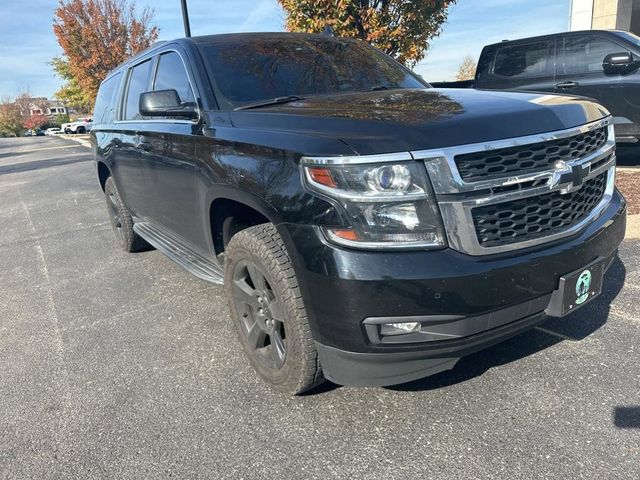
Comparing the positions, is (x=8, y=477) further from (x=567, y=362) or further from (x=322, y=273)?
(x=567, y=362)

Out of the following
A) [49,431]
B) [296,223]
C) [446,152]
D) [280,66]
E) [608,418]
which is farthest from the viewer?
[280,66]

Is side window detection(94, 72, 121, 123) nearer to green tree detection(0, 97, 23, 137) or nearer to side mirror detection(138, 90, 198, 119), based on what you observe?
side mirror detection(138, 90, 198, 119)

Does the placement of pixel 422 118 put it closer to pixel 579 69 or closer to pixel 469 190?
pixel 469 190

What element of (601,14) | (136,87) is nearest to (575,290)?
(136,87)

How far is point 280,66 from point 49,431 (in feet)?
8.21

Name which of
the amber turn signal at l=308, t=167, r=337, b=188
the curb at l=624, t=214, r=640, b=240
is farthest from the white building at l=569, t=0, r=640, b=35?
the amber turn signal at l=308, t=167, r=337, b=188

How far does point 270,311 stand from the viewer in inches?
100

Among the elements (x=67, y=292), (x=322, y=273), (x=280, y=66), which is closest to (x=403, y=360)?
(x=322, y=273)

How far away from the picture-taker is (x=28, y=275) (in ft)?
17.0

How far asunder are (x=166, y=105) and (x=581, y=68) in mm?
6604

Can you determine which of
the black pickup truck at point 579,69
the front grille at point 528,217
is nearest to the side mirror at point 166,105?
the front grille at point 528,217

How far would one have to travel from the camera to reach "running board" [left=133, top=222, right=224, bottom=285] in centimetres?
329

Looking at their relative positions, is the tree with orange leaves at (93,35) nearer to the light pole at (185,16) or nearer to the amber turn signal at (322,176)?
the light pole at (185,16)

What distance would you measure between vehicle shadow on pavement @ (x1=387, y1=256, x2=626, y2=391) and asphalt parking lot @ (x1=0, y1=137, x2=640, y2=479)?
0.01 meters
